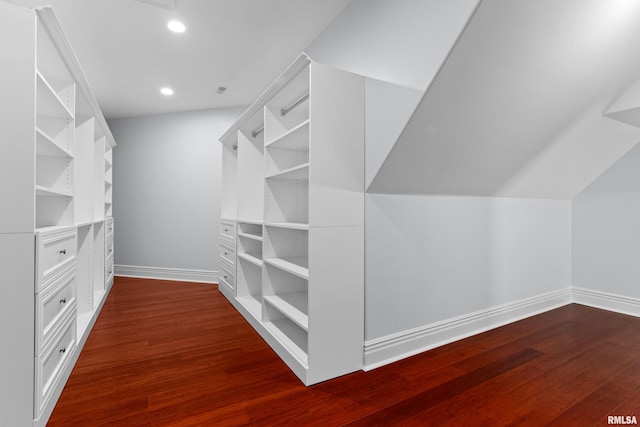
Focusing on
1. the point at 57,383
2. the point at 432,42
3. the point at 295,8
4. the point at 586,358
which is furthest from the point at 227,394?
the point at 295,8

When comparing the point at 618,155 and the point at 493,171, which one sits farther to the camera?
the point at 618,155

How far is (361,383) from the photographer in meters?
1.79

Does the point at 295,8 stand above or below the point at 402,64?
above

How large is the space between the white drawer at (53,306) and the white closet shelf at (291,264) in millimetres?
1257

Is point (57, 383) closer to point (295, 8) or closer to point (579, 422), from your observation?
point (579, 422)

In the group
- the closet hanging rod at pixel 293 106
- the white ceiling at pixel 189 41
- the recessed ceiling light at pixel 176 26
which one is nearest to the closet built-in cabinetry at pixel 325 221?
the closet hanging rod at pixel 293 106

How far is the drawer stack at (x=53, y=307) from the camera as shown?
1.40 meters

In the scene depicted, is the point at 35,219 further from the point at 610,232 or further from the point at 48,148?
the point at 610,232

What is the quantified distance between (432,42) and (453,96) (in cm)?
30

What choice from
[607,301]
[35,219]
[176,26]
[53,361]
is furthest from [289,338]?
[607,301]

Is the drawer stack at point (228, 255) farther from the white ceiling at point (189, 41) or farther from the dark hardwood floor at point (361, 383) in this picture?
the white ceiling at point (189, 41)

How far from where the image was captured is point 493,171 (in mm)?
2379

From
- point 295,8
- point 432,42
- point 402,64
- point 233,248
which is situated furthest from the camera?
point 233,248

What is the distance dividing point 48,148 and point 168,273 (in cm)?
310
